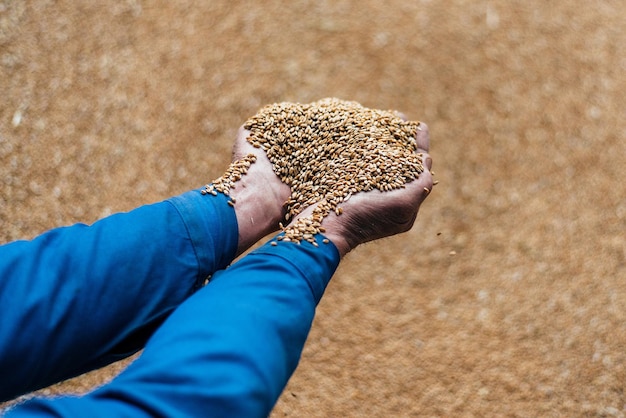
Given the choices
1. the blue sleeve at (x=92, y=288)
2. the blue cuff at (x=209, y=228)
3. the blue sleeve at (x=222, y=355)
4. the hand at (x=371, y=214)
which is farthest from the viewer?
the hand at (x=371, y=214)

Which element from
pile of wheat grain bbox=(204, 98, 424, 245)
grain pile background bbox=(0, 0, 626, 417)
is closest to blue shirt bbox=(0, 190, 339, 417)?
pile of wheat grain bbox=(204, 98, 424, 245)

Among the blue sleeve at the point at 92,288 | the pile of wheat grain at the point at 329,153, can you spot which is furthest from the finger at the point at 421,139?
the blue sleeve at the point at 92,288

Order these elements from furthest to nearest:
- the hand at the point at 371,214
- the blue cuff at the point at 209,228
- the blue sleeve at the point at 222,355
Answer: the hand at the point at 371,214
the blue cuff at the point at 209,228
the blue sleeve at the point at 222,355

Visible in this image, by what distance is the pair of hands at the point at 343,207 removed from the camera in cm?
141

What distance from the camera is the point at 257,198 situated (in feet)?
4.82

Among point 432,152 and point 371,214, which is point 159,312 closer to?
point 371,214

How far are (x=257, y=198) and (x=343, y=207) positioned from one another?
22 cm

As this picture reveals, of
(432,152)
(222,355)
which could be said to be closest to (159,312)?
(222,355)

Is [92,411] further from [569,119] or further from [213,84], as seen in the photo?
[569,119]

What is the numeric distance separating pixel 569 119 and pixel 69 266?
6.50 feet

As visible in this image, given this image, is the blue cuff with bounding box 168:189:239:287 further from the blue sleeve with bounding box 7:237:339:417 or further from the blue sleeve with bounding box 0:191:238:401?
the blue sleeve with bounding box 7:237:339:417

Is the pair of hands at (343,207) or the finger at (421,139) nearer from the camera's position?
the pair of hands at (343,207)

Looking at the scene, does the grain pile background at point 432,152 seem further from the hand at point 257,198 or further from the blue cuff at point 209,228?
the blue cuff at point 209,228

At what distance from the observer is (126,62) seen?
2.49 m
